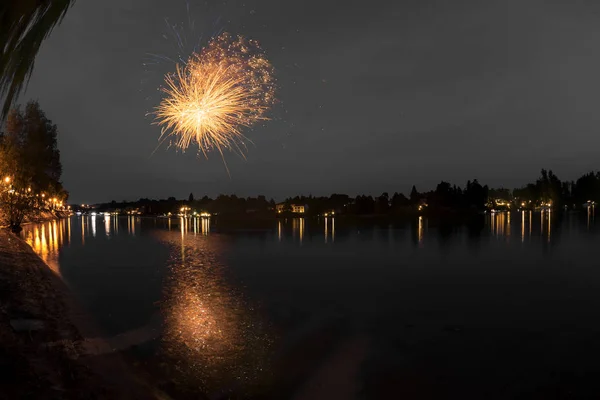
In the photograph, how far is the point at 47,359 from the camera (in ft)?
24.7

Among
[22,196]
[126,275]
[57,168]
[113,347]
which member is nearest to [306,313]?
[113,347]

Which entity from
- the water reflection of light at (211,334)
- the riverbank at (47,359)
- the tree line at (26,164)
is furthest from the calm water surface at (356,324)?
the tree line at (26,164)

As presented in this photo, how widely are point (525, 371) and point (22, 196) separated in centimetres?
4319

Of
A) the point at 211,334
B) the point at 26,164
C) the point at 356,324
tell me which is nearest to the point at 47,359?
the point at 211,334

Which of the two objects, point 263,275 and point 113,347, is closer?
point 113,347

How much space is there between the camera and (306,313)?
44.4ft

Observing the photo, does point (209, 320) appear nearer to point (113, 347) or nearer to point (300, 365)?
point (113, 347)

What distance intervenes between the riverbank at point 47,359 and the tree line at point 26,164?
13.8 metres

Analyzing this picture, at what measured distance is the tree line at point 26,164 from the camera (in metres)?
36.9

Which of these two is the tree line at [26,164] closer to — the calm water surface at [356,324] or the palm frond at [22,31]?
the calm water surface at [356,324]

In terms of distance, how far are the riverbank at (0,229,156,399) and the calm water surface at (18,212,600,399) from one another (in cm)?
87

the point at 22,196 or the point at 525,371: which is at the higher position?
the point at 22,196

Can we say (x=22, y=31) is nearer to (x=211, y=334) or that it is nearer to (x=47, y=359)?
(x=47, y=359)

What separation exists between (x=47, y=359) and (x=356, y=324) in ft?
25.3
